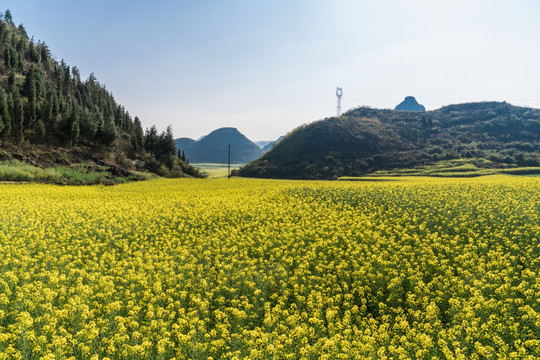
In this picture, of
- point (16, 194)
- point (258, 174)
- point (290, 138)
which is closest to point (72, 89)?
point (258, 174)

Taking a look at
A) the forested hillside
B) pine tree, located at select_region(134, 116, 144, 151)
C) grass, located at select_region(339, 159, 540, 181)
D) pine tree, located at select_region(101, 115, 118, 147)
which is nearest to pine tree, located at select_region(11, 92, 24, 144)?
the forested hillside

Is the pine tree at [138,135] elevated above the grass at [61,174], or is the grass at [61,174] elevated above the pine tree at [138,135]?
the pine tree at [138,135]

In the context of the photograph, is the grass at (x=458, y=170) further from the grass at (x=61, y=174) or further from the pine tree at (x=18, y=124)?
the pine tree at (x=18, y=124)

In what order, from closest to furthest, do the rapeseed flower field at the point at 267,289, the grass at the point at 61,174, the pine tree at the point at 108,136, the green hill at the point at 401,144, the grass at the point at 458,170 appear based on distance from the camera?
the rapeseed flower field at the point at 267,289
the grass at the point at 61,174
the grass at the point at 458,170
the pine tree at the point at 108,136
the green hill at the point at 401,144

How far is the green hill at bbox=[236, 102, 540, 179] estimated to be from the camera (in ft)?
332

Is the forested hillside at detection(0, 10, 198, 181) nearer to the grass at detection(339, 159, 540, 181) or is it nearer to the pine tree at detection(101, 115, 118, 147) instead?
the pine tree at detection(101, 115, 118, 147)

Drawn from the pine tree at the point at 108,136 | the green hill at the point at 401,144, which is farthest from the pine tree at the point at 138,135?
the green hill at the point at 401,144

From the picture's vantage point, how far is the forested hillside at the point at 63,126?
185 ft

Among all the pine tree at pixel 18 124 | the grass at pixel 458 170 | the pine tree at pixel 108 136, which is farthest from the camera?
the pine tree at pixel 108 136

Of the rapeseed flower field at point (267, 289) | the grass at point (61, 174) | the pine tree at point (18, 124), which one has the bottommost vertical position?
the rapeseed flower field at point (267, 289)

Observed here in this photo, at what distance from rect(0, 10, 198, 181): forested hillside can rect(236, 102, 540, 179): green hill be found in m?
35.1

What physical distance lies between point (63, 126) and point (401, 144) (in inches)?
4359

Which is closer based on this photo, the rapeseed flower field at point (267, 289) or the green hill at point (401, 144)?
the rapeseed flower field at point (267, 289)

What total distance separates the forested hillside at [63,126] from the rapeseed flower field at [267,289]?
162ft
